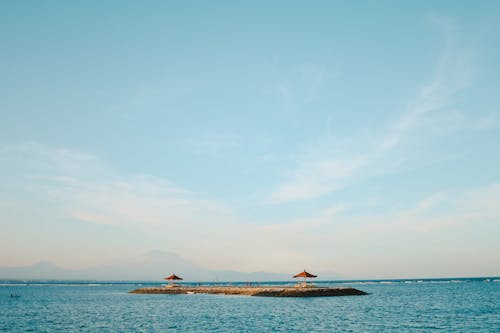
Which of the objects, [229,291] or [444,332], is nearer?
[444,332]

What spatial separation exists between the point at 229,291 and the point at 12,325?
55840 mm

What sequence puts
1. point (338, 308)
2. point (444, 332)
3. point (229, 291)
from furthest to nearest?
point (229, 291)
point (338, 308)
point (444, 332)

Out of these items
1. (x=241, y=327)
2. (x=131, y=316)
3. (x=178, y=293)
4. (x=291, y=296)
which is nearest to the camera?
(x=241, y=327)

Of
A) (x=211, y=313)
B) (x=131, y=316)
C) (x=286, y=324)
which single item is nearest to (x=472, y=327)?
(x=286, y=324)

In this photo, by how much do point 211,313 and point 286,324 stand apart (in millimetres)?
15434

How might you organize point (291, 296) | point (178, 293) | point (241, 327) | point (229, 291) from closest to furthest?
point (241, 327)
point (291, 296)
point (229, 291)
point (178, 293)

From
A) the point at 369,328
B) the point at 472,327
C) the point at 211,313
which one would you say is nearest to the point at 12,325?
the point at 211,313

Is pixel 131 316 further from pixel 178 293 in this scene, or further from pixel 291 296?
pixel 178 293

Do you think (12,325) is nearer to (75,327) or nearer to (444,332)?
(75,327)

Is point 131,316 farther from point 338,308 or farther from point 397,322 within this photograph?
point 397,322

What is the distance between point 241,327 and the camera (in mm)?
44250

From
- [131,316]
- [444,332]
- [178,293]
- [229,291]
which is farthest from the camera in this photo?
[178,293]

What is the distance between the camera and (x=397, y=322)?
158ft

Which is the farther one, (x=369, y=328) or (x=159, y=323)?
(x=159, y=323)
